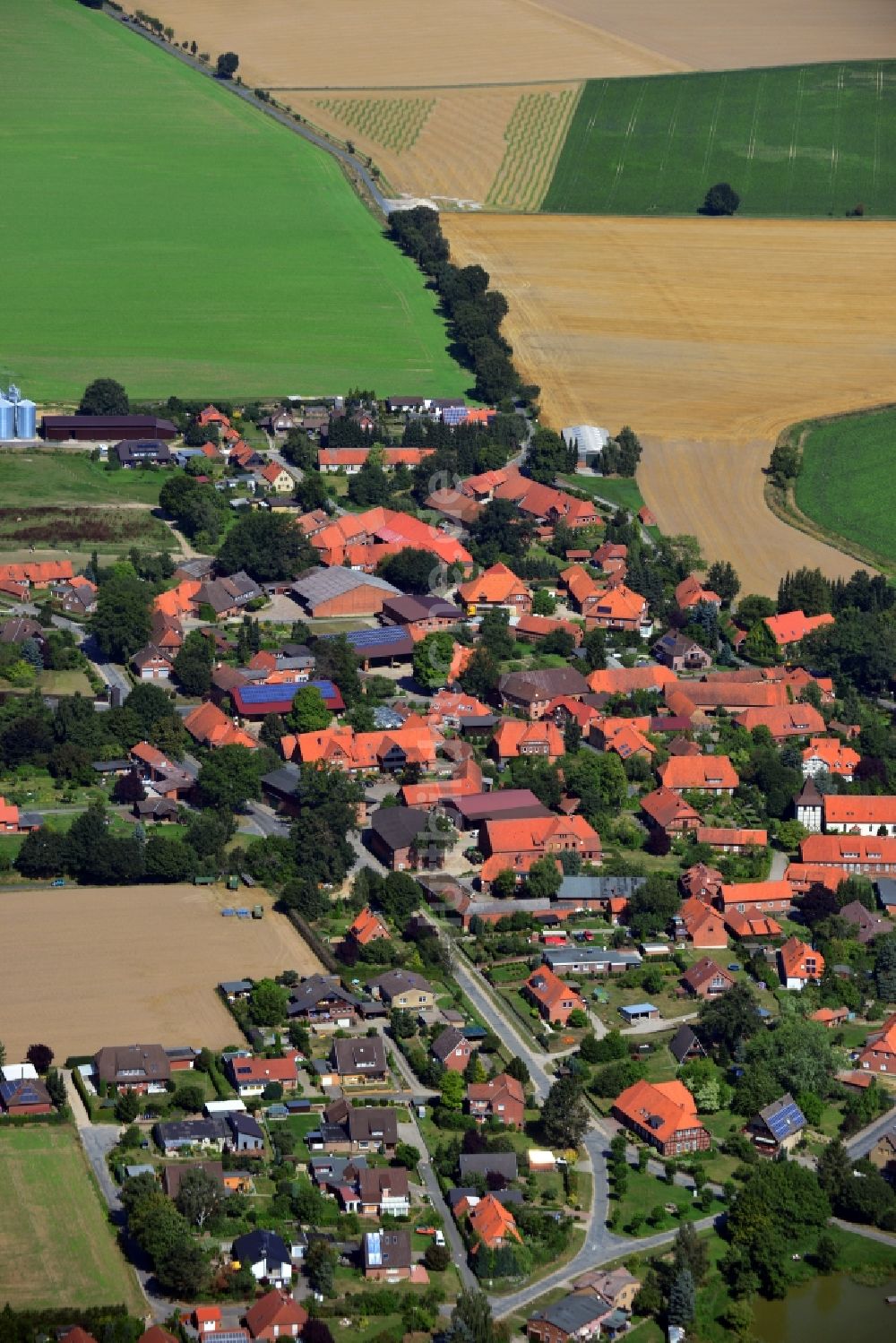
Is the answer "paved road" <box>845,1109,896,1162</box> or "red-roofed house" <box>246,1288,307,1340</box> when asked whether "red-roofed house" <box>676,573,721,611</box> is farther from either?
"red-roofed house" <box>246,1288,307,1340</box>

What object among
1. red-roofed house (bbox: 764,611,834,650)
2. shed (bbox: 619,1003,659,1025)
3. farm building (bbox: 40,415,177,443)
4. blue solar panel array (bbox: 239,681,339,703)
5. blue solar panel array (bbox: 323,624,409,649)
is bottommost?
shed (bbox: 619,1003,659,1025)

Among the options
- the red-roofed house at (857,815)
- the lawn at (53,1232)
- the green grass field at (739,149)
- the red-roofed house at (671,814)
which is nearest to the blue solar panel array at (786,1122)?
the lawn at (53,1232)

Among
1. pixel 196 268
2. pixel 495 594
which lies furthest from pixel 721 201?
pixel 495 594

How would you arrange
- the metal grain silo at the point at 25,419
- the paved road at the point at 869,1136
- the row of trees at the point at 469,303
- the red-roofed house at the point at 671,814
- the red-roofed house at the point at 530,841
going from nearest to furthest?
1. the paved road at the point at 869,1136
2. the red-roofed house at the point at 530,841
3. the red-roofed house at the point at 671,814
4. the metal grain silo at the point at 25,419
5. the row of trees at the point at 469,303

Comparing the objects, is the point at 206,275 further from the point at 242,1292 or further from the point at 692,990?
the point at 242,1292

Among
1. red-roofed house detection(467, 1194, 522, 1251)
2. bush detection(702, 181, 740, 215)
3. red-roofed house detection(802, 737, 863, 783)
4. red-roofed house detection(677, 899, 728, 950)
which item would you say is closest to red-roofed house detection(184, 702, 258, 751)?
red-roofed house detection(677, 899, 728, 950)

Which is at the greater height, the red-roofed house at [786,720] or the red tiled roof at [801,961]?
the red-roofed house at [786,720]

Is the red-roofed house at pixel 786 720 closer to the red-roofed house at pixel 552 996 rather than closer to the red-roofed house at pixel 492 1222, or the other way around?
the red-roofed house at pixel 552 996
